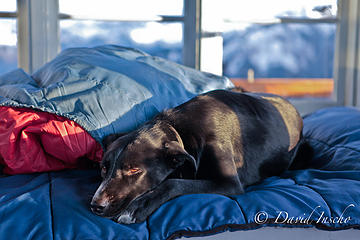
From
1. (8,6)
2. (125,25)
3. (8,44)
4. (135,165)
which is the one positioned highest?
(8,6)

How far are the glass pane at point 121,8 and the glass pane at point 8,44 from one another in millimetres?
360

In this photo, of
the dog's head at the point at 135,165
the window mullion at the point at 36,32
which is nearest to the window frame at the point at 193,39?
the window mullion at the point at 36,32

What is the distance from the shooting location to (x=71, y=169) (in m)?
1.67

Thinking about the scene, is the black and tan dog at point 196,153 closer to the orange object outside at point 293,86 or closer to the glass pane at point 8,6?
the orange object outside at point 293,86

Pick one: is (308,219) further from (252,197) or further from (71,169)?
(71,169)

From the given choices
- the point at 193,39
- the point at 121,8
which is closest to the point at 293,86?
the point at 193,39

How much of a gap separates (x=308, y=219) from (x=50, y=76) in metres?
1.25

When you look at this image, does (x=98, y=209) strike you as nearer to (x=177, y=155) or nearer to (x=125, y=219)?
(x=125, y=219)

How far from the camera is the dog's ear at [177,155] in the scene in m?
1.34

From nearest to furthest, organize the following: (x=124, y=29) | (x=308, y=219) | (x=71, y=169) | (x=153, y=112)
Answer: (x=308, y=219) < (x=71, y=169) < (x=153, y=112) < (x=124, y=29)

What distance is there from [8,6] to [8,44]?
A: 25 cm

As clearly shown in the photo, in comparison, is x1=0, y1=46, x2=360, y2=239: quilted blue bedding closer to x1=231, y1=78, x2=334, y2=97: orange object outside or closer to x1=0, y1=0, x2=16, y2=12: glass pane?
x1=0, y1=0, x2=16, y2=12: glass pane

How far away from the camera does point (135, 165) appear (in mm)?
1322

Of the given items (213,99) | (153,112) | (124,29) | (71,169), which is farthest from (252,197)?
(124,29)
